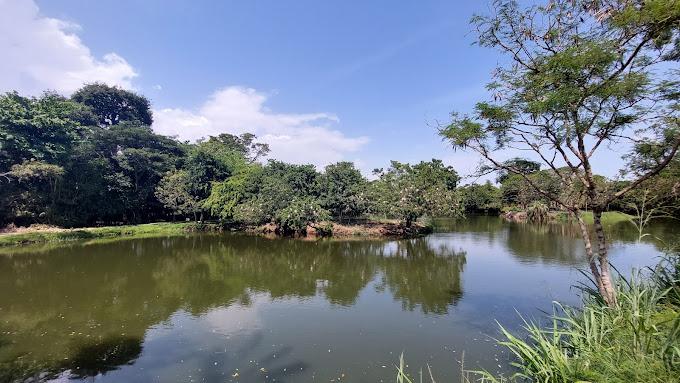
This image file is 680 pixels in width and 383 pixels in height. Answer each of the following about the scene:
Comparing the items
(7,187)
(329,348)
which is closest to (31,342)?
(329,348)

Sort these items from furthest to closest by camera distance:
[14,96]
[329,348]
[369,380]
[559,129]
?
[14,96]
[329,348]
[559,129]
[369,380]

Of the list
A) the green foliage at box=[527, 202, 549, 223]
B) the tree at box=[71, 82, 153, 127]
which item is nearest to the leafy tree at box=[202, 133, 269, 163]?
the tree at box=[71, 82, 153, 127]

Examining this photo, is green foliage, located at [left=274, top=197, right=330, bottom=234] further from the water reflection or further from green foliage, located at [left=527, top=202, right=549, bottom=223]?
green foliage, located at [left=527, top=202, right=549, bottom=223]

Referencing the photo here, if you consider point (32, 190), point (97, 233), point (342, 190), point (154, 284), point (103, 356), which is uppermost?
point (342, 190)

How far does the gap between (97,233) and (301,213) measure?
16.0m

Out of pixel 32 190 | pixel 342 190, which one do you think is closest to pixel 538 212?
pixel 342 190

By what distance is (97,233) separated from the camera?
28.0m

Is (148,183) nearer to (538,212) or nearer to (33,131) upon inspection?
(33,131)

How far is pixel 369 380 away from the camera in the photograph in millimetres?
7141

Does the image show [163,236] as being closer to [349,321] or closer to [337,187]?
[337,187]

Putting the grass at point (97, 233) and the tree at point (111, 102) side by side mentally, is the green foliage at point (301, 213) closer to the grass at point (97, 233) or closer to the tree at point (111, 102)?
the grass at point (97, 233)

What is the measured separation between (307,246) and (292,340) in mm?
15761

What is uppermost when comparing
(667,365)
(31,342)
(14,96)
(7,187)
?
(14,96)

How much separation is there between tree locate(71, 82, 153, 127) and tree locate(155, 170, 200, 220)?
1376 centimetres
